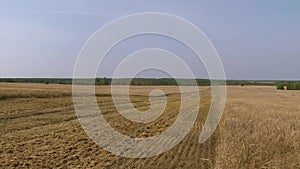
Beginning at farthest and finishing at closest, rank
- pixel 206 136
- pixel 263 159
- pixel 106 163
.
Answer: pixel 206 136 < pixel 106 163 < pixel 263 159

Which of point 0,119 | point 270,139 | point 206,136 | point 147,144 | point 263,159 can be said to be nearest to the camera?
point 263,159

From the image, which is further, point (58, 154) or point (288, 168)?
point (58, 154)

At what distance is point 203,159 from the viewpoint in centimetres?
1030

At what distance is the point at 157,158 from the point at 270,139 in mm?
3841

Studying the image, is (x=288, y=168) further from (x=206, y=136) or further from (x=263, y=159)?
(x=206, y=136)

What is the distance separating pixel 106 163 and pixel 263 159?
413 centimetres

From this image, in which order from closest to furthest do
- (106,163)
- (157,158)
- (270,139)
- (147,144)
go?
(106,163) → (157,158) → (270,139) → (147,144)

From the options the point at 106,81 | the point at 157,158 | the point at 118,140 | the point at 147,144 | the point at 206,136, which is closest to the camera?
the point at 157,158

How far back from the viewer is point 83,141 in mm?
13305

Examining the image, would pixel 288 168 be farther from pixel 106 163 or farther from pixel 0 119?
pixel 0 119

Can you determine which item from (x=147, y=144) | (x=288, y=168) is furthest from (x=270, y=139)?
(x=147, y=144)


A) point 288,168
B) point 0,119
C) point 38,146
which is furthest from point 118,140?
point 0,119

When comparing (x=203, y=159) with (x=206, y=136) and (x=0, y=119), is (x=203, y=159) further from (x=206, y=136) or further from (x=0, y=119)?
(x=0, y=119)

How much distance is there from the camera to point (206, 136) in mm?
14742
